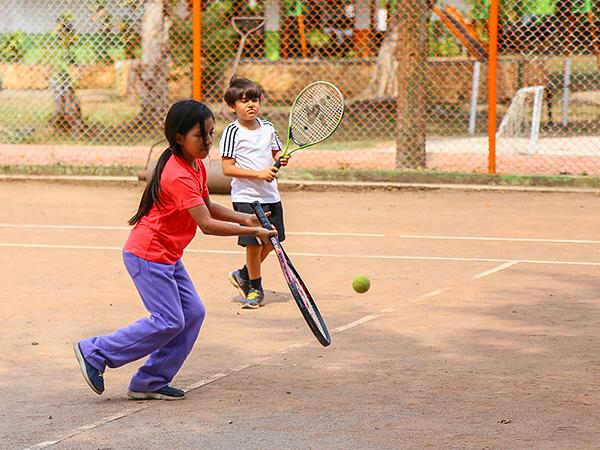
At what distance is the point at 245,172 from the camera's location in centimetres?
811

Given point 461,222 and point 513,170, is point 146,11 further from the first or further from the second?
point 461,222

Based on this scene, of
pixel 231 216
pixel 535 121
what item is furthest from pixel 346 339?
pixel 535 121

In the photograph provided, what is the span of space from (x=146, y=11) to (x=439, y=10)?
16.6ft

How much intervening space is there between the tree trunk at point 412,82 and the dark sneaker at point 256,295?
7.39 metres

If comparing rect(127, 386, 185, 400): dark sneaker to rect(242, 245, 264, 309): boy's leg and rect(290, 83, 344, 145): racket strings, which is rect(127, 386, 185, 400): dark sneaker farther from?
rect(290, 83, 344, 145): racket strings

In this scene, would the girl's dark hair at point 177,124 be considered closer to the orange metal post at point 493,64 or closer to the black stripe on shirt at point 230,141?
the black stripe on shirt at point 230,141

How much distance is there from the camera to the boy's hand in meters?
7.65

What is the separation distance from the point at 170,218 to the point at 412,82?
32.0 ft

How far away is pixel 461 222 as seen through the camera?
1219 cm

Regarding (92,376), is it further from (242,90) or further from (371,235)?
(371,235)

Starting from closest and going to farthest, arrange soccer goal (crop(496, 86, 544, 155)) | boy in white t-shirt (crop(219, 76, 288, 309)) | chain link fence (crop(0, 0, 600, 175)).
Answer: boy in white t-shirt (crop(219, 76, 288, 309)) < chain link fence (crop(0, 0, 600, 175)) < soccer goal (crop(496, 86, 544, 155))

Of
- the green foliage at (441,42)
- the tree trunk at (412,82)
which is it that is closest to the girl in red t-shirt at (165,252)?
the tree trunk at (412,82)

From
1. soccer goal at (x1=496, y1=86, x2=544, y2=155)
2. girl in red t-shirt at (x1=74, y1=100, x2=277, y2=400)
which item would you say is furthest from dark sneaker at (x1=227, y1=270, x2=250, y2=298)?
soccer goal at (x1=496, y1=86, x2=544, y2=155)

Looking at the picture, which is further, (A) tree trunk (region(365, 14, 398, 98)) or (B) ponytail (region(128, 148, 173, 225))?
(A) tree trunk (region(365, 14, 398, 98))
